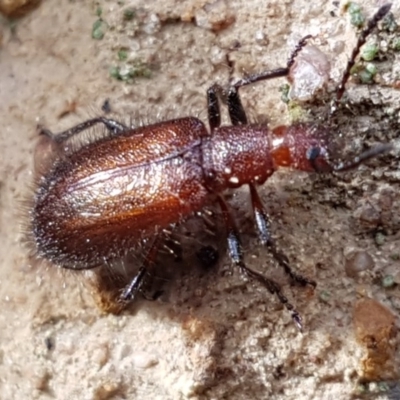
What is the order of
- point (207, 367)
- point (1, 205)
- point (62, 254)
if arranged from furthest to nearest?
point (1, 205)
point (62, 254)
point (207, 367)

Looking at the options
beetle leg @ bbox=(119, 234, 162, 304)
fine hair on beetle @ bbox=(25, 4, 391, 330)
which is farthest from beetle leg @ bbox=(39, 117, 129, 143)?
beetle leg @ bbox=(119, 234, 162, 304)

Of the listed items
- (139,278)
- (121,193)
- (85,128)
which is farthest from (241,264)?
(85,128)

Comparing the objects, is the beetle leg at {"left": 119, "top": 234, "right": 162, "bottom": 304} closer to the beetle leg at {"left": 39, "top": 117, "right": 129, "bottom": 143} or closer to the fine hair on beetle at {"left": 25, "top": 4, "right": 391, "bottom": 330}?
the fine hair on beetle at {"left": 25, "top": 4, "right": 391, "bottom": 330}

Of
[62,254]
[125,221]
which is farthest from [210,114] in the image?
[62,254]

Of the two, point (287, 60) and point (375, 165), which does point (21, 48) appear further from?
point (375, 165)

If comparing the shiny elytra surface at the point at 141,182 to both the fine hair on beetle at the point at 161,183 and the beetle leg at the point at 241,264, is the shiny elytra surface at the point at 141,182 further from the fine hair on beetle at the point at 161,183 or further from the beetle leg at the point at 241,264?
the beetle leg at the point at 241,264

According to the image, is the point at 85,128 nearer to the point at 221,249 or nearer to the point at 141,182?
the point at 141,182

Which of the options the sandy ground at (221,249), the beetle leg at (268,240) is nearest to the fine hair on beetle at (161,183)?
the beetle leg at (268,240)

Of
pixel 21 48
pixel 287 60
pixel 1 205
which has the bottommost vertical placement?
pixel 1 205
